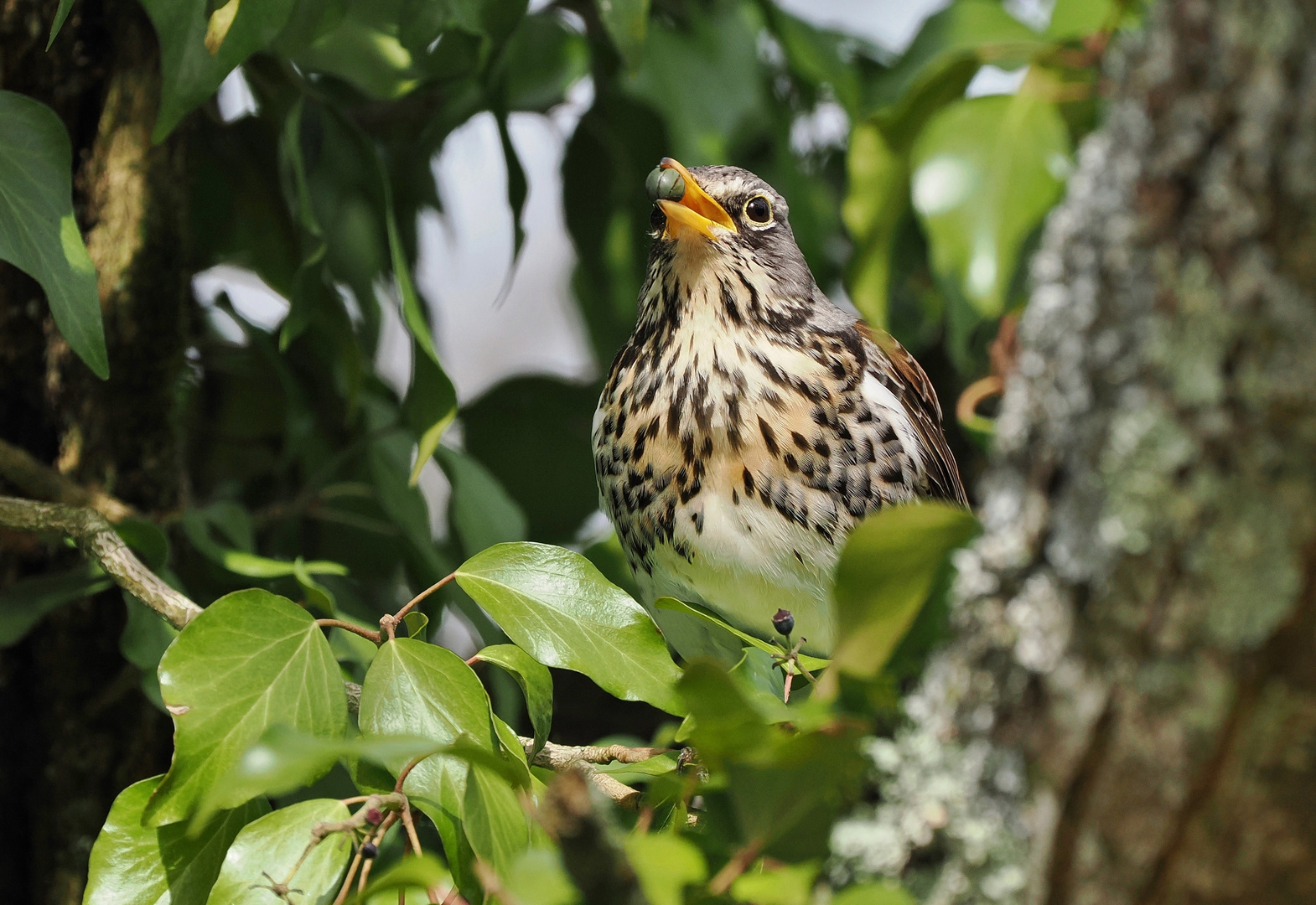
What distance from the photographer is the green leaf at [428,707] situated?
82 cm

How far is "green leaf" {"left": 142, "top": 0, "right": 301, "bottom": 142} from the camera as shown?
102 centimetres

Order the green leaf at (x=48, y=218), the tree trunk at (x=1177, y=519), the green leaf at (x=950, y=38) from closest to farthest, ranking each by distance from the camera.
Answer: the tree trunk at (x=1177, y=519)
the green leaf at (x=48, y=218)
the green leaf at (x=950, y=38)

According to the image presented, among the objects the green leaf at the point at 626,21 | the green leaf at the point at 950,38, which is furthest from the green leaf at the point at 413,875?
the green leaf at the point at 950,38

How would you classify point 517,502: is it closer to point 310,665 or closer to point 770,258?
point 770,258

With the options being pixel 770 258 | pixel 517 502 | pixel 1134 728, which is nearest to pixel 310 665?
pixel 1134 728

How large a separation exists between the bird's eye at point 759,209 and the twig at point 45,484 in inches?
38.1

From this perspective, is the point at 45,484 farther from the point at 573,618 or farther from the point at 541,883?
the point at 541,883

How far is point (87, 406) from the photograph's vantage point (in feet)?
4.91

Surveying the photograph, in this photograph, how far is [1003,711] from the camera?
0.55 metres

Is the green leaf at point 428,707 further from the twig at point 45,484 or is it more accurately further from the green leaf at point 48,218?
the twig at point 45,484

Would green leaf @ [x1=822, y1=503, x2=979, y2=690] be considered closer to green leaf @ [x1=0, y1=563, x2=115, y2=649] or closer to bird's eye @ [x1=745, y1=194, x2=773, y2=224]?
green leaf @ [x1=0, y1=563, x2=115, y2=649]

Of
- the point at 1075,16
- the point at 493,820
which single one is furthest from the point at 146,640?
the point at 1075,16

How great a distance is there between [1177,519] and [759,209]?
50.7 inches

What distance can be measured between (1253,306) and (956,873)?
1.00 ft
